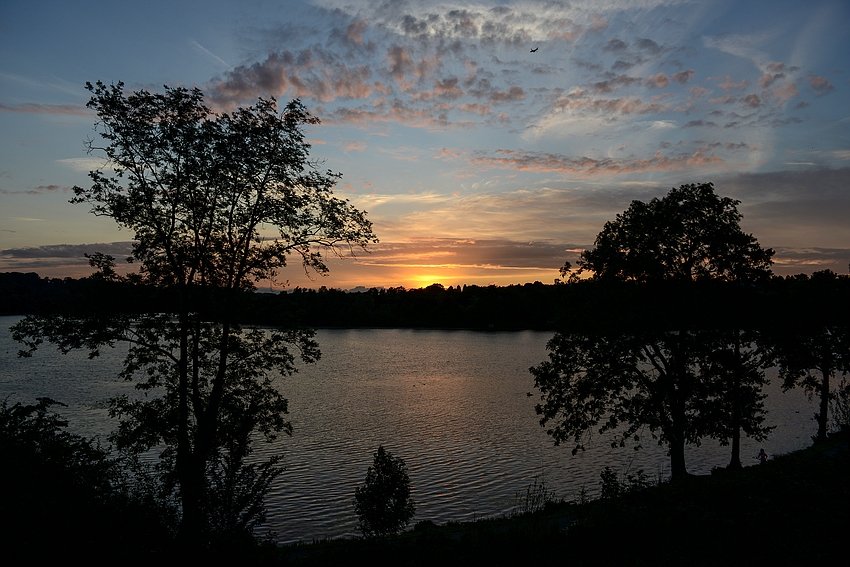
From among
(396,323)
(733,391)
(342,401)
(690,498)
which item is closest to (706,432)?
(733,391)

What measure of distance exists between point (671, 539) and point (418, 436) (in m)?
33.7

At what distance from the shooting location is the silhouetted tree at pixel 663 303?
26.8m

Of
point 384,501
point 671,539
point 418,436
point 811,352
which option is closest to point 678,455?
point 811,352

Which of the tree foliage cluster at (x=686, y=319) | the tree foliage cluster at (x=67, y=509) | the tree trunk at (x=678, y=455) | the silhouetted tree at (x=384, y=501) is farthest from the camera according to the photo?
the tree trunk at (x=678, y=455)

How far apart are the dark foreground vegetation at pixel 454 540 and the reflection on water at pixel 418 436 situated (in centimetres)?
1346

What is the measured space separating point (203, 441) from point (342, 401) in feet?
132

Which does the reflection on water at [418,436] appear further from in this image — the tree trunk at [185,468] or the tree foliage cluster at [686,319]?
the tree trunk at [185,468]

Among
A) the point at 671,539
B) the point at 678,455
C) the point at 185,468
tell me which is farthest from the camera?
the point at 678,455

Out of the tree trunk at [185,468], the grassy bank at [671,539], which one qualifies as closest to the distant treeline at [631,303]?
the tree trunk at [185,468]

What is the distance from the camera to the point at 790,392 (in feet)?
217

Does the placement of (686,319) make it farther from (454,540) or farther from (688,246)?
(454,540)

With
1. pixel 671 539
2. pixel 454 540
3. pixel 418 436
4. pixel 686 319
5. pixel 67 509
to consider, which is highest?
pixel 686 319

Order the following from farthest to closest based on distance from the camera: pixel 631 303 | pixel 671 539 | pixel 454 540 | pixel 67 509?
pixel 631 303 < pixel 454 540 < pixel 671 539 < pixel 67 509

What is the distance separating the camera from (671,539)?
12.9 meters
